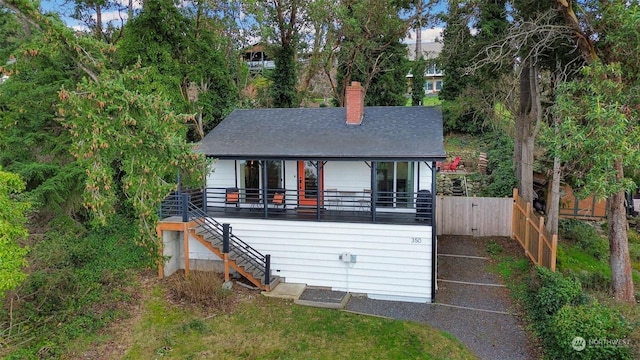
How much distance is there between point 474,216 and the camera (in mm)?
15828

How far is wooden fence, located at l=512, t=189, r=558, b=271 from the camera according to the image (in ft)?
35.6

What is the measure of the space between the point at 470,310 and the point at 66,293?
34.9 feet

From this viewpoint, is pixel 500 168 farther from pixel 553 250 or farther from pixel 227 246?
pixel 227 246

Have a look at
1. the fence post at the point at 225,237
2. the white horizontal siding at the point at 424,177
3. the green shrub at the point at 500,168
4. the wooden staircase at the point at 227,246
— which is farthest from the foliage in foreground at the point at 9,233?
the green shrub at the point at 500,168

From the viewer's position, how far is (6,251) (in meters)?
7.12

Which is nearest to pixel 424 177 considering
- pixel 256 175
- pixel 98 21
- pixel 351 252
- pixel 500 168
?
pixel 351 252

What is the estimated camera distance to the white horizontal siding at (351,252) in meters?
11.1

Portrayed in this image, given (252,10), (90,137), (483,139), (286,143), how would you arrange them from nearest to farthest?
(90,137) → (286,143) → (252,10) → (483,139)

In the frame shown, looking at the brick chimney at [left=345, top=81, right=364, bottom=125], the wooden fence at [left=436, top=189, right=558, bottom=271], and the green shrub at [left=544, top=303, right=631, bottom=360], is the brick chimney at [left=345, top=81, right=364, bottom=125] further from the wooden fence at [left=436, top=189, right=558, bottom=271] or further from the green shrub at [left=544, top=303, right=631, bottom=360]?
the green shrub at [left=544, top=303, right=631, bottom=360]

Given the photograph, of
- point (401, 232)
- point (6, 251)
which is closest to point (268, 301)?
point (401, 232)

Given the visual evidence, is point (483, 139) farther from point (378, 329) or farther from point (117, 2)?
point (117, 2)

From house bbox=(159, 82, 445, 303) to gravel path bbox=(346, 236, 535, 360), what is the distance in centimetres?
65

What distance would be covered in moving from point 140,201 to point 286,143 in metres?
5.88

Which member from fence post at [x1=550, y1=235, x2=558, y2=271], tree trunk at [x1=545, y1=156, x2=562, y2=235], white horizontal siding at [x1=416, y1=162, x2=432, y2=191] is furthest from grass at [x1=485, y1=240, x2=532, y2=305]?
white horizontal siding at [x1=416, y1=162, x2=432, y2=191]
